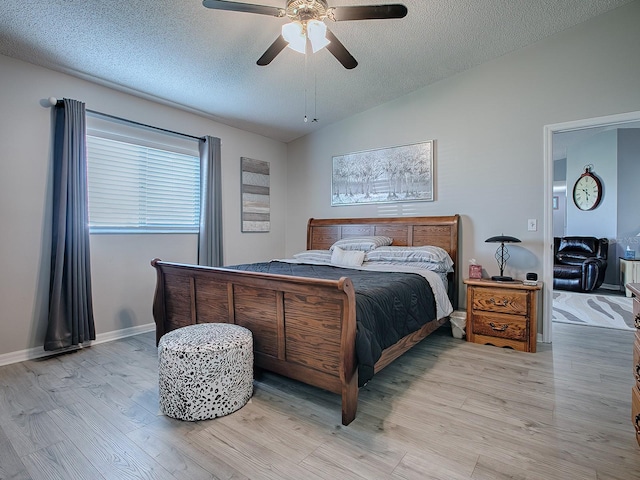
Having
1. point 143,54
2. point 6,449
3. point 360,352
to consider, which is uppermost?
point 143,54

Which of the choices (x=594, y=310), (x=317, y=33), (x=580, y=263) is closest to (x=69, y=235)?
(x=317, y=33)

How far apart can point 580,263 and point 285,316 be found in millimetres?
5948

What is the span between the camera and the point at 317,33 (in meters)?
2.23

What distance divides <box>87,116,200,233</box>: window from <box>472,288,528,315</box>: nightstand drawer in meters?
3.42

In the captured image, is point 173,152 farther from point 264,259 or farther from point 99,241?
point 264,259

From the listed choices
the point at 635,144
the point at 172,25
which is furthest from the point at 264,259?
the point at 635,144

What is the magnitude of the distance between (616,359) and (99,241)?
16.2ft

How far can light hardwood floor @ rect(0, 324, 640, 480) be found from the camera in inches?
61.2

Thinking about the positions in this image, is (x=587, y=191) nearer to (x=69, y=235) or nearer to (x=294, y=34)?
(x=294, y=34)

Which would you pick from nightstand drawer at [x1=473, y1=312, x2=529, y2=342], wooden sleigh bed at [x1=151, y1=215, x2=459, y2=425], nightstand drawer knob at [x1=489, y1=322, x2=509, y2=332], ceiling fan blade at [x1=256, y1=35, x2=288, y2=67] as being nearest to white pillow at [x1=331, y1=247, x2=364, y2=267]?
wooden sleigh bed at [x1=151, y1=215, x2=459, y2=425]

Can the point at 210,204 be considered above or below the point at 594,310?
above

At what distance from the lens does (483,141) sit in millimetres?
3674

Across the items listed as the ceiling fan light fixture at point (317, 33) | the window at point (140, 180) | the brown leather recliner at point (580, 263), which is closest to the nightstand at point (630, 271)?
the brown leather recliner at point (580, 263)

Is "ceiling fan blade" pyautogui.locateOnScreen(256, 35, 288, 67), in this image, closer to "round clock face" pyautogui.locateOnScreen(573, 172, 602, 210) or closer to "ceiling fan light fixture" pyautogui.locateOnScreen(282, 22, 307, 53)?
"ceiling fan light fixture" pyautogui.locateOnScreen(282, 22, 307, 53)
